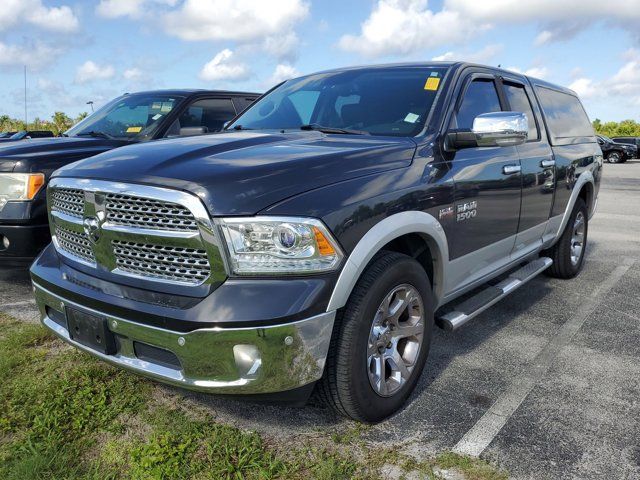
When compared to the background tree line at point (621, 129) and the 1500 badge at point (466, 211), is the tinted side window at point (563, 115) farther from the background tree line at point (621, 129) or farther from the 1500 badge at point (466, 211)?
the background tree line at point (621, 129)

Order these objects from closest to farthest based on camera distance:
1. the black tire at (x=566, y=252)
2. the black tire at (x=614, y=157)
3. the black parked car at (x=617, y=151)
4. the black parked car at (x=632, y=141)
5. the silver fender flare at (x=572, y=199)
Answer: the silver fender flare at (x=572, y=199) < the black tire at (x=566, y=252) < the black parked car at (x=617, y=151) < the black tire at (x=614, y=157) < the black parked car at (x=632, y=141)

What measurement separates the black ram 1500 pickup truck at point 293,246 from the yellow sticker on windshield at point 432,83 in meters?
0.02

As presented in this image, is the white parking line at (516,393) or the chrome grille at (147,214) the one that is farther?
the white parking line at (516,393)

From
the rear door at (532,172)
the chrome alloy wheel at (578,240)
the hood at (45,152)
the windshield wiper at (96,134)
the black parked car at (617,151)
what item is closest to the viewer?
the rear door at (532,172)

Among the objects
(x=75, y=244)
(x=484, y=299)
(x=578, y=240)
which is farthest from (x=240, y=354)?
(x=578, y=240)

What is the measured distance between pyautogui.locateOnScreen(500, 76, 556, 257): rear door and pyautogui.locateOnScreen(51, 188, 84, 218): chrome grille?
2.94 m

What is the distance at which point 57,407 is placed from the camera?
9.53 ft

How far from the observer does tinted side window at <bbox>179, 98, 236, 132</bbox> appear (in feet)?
19.2

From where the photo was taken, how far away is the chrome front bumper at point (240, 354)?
2.26m

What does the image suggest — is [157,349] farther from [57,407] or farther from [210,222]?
[57,407]

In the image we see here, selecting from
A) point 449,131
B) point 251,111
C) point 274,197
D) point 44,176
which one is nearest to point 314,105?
point 251,111

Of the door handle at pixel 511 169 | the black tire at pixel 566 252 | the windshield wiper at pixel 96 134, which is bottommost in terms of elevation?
the black tire at pixel 566 252

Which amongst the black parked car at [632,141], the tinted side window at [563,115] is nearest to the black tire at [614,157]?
the black parked car at [632,141]

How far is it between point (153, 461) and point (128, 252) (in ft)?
3.00
